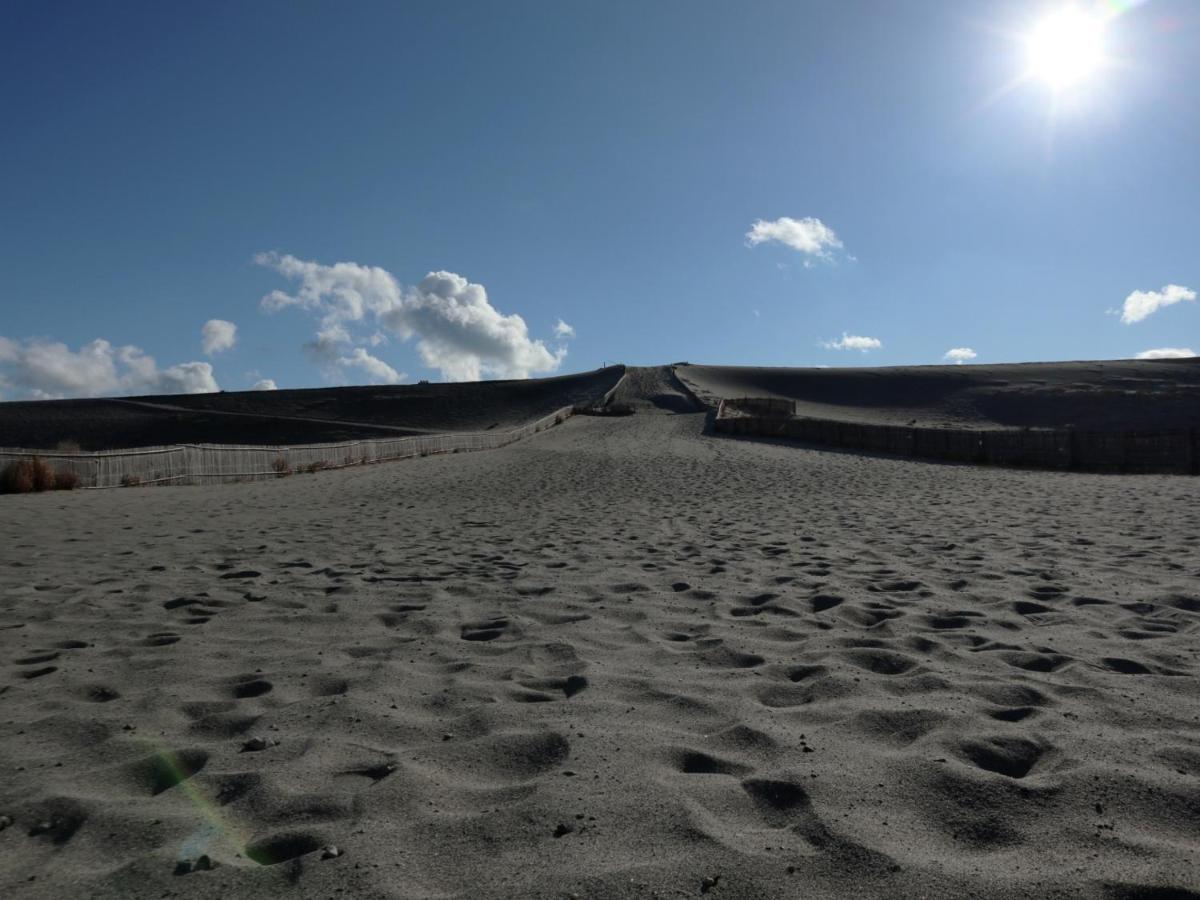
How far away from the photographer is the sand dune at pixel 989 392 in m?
45.5

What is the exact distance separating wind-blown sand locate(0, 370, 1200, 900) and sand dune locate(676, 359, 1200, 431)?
41.1 meters

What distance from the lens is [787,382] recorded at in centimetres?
7244

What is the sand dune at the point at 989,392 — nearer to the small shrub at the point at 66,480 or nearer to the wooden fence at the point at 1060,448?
the wooden fence at the point at 1060,448

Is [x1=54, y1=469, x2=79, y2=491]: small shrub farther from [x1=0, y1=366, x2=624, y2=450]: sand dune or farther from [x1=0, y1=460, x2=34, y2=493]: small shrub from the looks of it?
[x1=0, y1=366, x2=624, y2=450]: sand dune

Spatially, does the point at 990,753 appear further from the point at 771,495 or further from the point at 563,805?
the point at 771,495

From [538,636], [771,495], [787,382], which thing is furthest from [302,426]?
[538,636]

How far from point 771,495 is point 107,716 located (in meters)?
10.8

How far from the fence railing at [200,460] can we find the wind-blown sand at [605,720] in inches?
277

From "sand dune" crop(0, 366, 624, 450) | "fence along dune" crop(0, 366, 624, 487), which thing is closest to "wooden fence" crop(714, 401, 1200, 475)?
"fence along dune" crop(0, 366, 624, 487)

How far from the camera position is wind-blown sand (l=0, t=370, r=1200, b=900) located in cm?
226

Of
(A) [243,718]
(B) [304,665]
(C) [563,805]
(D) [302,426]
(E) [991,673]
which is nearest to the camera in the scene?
(C) [563,805]

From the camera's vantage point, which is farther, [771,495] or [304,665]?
[771,495]

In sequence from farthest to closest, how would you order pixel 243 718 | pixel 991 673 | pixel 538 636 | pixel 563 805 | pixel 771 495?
pixel 771 495 → pixel 538 636 → pixel 991 673 → pixel 243 718 → pixel 563 805

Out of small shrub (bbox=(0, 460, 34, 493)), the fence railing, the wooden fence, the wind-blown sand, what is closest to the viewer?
the wind-blown sand
